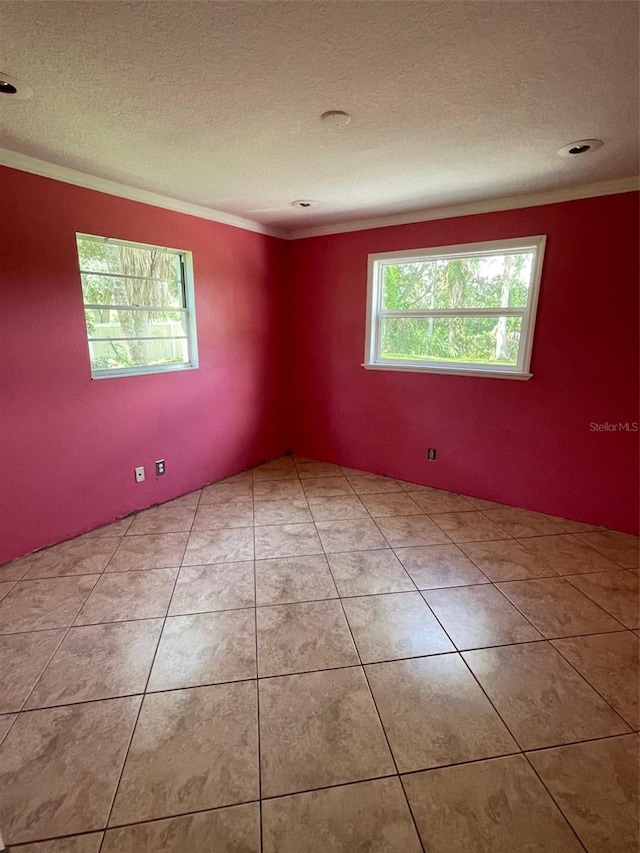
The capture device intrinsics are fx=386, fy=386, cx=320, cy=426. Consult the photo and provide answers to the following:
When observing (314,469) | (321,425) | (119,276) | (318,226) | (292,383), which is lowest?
(314,469)

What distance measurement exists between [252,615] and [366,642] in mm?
588

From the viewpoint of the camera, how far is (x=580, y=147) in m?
1.96

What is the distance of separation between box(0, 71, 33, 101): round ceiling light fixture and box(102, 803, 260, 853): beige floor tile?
254cm

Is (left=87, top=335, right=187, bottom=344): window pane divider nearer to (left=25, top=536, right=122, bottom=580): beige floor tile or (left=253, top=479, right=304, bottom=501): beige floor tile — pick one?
(left=25, top=536, right=122, bottom=580): beige floor tile

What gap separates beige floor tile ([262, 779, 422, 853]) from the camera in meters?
1.09

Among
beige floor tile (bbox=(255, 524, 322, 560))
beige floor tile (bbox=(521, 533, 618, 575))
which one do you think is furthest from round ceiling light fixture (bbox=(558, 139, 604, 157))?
beige floor tile (bbox=(255, 524, 322, 560))

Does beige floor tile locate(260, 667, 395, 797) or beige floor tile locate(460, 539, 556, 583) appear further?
beige floor tile locate(460, 539, 556, 583)

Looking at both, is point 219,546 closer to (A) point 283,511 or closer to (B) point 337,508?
(A) point 283,511

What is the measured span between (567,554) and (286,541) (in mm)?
1856

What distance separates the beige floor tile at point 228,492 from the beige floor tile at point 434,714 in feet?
6.50

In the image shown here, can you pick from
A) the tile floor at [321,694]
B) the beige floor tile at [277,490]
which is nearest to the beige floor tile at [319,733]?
the tile floor at [321,694]

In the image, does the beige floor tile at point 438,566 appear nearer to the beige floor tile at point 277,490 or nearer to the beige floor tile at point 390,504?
the beige floor tile at point 390,504

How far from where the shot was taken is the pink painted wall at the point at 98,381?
2.26 m

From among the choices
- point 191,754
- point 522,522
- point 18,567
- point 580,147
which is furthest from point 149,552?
point 580,147
